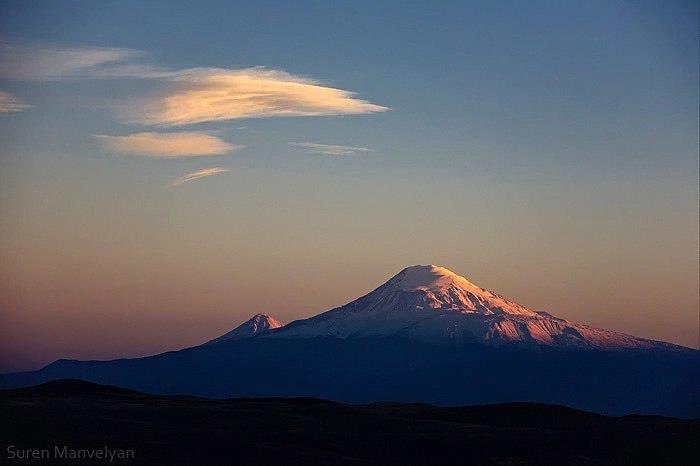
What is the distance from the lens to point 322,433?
300 ft

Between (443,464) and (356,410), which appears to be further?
(356,410)

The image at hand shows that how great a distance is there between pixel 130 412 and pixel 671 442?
4521 cm

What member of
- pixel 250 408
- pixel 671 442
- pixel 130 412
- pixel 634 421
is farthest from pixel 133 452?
pixel 634 421

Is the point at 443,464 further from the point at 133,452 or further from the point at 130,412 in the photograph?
the point at 130,412


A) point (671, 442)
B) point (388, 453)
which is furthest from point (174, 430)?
point (671, 442)

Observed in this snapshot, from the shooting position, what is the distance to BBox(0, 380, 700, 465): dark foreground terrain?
79.1m

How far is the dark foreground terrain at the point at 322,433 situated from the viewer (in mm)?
79125

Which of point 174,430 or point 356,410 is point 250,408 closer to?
point 356,410

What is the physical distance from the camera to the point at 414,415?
11188cm

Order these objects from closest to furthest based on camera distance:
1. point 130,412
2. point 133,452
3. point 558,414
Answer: point 133,452
point 130,412
point 558,414

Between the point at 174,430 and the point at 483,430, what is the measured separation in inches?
1059

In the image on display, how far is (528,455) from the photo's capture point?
8512cm

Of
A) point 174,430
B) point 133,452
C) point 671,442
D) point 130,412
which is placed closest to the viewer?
point 133,452

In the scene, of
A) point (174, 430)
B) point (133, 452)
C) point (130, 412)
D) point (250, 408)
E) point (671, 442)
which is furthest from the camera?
point (250, 408)
